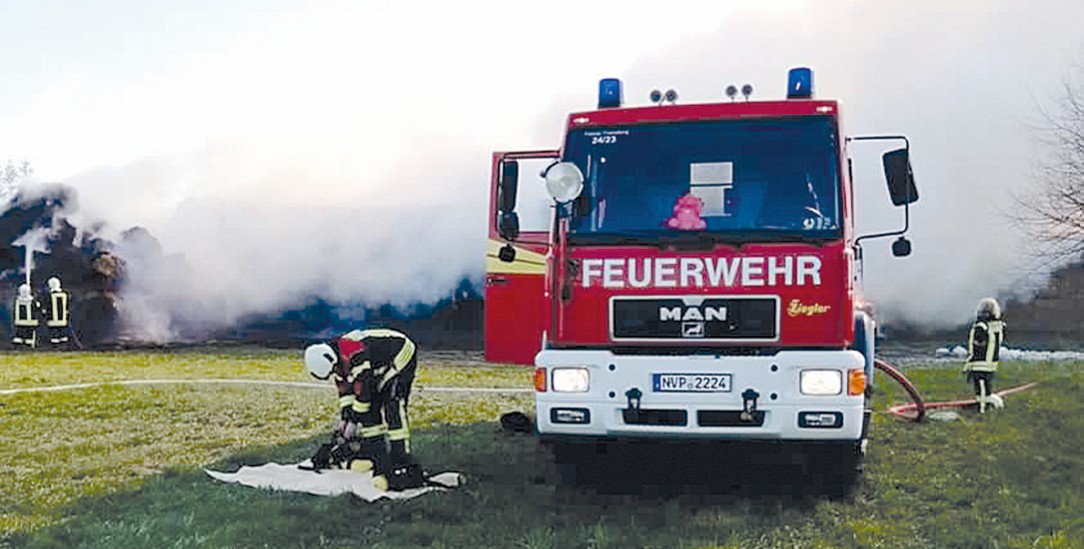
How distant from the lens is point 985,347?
1111cm

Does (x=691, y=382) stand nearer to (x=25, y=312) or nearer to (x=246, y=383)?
(x=246, y=383)

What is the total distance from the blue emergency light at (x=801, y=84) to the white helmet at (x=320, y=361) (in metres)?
3.76

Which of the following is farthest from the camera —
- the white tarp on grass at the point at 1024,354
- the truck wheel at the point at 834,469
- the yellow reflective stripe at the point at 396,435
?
the white tarp on grass at the point at 1024,354

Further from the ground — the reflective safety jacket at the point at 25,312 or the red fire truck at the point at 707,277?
the red fire truck at the point at 707,277

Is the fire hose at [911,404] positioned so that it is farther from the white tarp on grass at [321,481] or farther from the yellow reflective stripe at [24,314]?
the yellow reflective stripe at [24,314]

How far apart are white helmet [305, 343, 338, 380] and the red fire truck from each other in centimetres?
179

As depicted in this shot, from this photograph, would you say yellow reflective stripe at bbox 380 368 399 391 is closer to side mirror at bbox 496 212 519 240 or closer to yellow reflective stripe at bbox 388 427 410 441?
yellow reflective stripe at bbox 388 427 410 441

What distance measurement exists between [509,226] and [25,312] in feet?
65.3

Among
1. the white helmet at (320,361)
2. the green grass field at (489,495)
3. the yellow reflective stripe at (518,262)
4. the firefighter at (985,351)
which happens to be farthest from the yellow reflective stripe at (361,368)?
the firefighter at (985,351)

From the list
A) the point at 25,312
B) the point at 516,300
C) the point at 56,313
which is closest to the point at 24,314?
the point at 25,312

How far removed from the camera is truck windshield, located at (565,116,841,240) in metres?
6.23

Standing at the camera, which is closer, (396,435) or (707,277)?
(707,277)

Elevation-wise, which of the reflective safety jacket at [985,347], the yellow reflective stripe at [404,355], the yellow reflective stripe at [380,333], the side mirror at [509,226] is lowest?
the reflective safety jacket at [985,347]

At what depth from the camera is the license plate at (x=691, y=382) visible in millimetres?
5979
